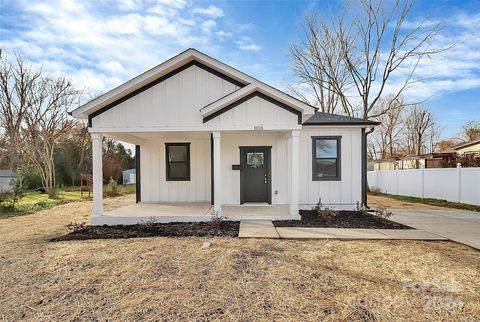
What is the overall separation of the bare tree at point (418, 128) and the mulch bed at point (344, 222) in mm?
31065

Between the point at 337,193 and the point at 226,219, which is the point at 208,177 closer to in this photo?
the point at 226,219

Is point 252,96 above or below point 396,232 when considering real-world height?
above

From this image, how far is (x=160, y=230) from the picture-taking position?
6754 millimetres

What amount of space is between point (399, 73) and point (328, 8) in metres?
7.09

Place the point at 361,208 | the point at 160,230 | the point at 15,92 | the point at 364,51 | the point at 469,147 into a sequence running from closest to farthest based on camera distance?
1. the point at 160,230
2. the point at 361,208
3. the point at 15,92
4. the point at 364,51
5. the point at 469,147

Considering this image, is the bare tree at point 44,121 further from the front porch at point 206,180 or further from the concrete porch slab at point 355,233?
the concrete porch slab at point 355,233

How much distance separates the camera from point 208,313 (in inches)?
116

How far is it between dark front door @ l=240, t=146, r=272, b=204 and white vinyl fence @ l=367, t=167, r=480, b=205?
29.3 ft

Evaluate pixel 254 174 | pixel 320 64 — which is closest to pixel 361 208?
pixel 254 174

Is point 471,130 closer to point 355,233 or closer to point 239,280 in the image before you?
point 355,233

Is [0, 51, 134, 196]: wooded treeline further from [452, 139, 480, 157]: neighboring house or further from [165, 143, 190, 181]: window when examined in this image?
[452, 139, 480, 157]: neighboring house

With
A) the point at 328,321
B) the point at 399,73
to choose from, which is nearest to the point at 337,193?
the point at 328,321

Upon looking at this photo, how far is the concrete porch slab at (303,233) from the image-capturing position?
5.94 meters

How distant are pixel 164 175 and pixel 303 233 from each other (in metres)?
6.18
